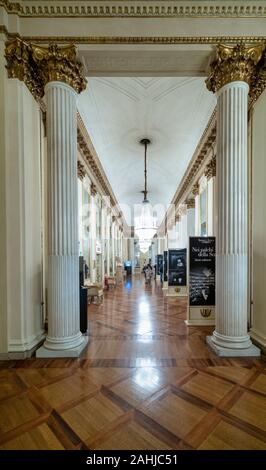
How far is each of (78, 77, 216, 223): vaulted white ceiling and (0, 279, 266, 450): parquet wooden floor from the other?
4.47 meters

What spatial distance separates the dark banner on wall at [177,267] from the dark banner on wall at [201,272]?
2.97m

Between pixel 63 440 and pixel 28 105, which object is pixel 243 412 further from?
pixel 28 105

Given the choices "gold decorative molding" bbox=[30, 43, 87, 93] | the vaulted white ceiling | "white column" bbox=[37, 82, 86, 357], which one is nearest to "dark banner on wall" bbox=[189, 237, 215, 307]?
"white column" bbox=[37, 82, 86, 357]

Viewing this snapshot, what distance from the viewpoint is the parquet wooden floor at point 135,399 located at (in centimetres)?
161

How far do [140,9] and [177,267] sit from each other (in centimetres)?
614

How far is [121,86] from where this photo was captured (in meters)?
4.26

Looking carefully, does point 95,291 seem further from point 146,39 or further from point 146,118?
point 146,39

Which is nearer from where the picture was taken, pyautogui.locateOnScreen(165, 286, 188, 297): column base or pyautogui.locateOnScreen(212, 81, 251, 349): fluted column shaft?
pyautogui.locateOnScreen(212, 81, 251, 349): fluted column shaft

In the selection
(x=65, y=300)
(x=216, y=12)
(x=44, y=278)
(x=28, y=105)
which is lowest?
(x=65, y=300)

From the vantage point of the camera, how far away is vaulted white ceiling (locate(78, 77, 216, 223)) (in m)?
4.29

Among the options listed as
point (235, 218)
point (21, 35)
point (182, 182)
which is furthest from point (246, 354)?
point (182, 182)

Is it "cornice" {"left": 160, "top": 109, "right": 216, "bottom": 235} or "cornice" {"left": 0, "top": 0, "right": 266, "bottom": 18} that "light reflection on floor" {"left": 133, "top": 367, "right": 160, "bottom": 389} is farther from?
"cornice" {"left": 160, "top": 109, "right": 216, "bottom": 235}

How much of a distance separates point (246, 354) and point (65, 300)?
241 cm

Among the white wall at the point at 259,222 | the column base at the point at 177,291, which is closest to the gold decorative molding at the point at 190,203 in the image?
the column base at the point at 177,291
